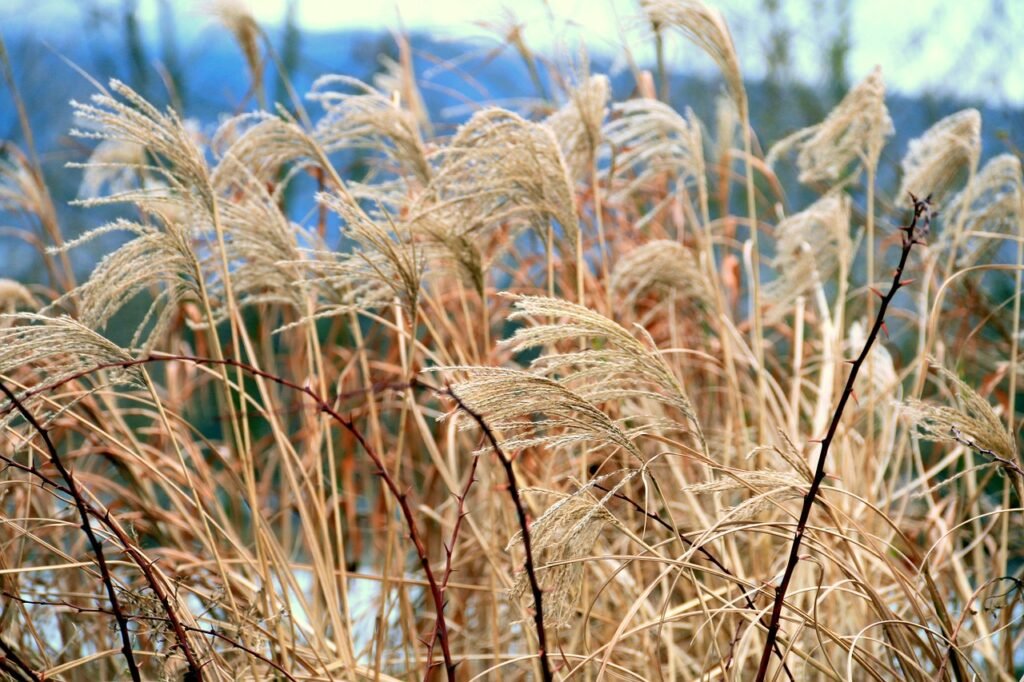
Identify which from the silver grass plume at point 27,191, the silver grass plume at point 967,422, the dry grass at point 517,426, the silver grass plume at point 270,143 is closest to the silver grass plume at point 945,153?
the dry grass at point 517,426

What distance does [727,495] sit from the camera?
143 cm

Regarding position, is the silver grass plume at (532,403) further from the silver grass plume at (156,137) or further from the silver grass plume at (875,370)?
the silver grass plume at (875,370)

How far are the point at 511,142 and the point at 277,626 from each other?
0.55 m

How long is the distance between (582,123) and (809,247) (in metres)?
0.45

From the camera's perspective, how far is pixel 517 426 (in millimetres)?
788

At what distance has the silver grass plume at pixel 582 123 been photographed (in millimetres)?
1152

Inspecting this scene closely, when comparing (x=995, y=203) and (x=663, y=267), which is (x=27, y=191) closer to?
(x=663, y=267)

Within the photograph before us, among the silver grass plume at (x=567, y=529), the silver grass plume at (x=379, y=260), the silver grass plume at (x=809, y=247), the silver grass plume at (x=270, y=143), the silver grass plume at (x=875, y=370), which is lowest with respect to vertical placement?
the silver grass plume at (x=875, y=370)

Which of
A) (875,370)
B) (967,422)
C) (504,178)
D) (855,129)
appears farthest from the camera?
(875,370)

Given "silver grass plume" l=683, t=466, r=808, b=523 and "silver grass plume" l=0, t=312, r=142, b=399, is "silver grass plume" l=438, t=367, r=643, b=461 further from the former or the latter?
"silver grass plume" l=0, t=312, r=142, b=399

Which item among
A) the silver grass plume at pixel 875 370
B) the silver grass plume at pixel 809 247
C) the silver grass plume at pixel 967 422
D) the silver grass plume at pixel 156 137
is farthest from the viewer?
the silver grass plume at pixel 875 370

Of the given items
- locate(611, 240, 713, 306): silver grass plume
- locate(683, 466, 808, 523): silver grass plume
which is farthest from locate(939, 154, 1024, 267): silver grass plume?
locate(683, 466, 808, 523): silver grass plume

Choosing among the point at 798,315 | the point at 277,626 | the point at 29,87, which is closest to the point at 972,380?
the point at 798,315

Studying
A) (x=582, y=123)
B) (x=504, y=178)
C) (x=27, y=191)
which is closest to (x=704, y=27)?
(x=582, y=123)
